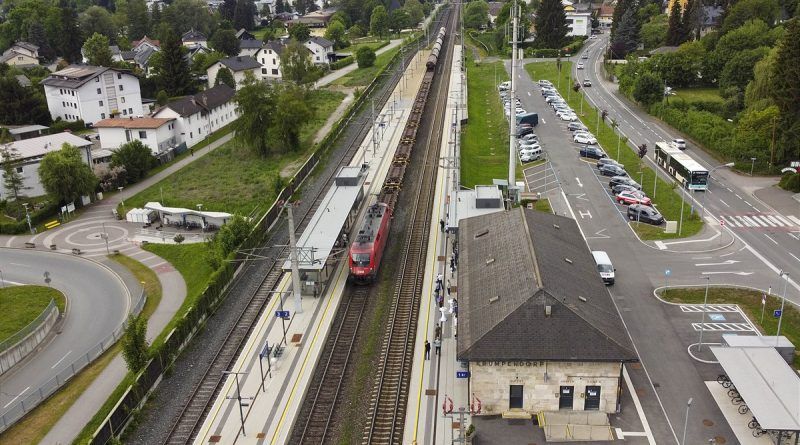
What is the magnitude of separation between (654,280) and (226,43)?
423 feet

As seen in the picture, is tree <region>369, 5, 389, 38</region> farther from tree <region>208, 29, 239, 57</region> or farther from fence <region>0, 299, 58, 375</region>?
fence <region>0, 299, 58, 375</region>

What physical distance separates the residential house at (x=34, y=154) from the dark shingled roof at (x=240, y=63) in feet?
162

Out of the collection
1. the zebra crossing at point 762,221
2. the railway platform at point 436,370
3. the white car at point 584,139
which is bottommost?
the railway platform at point 436,370

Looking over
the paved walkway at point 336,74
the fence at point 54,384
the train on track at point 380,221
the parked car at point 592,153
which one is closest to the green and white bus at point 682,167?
the parked car at point 592,153

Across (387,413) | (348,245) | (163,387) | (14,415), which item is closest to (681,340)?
(387,413)

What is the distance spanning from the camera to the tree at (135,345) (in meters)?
33.8

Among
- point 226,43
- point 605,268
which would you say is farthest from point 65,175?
point 226,43

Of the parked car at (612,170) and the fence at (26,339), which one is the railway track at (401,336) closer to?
the parked car at (612,170)

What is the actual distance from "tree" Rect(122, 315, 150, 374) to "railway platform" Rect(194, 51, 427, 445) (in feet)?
14.9

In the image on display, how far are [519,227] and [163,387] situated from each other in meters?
20.6

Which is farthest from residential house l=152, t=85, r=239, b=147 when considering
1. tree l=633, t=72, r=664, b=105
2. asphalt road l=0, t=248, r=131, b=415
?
tree l=633, t=72, r=664, b=105

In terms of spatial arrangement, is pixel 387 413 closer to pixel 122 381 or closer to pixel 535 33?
pixel 122 381

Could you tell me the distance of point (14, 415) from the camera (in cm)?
3394

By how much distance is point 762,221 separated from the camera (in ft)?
169
